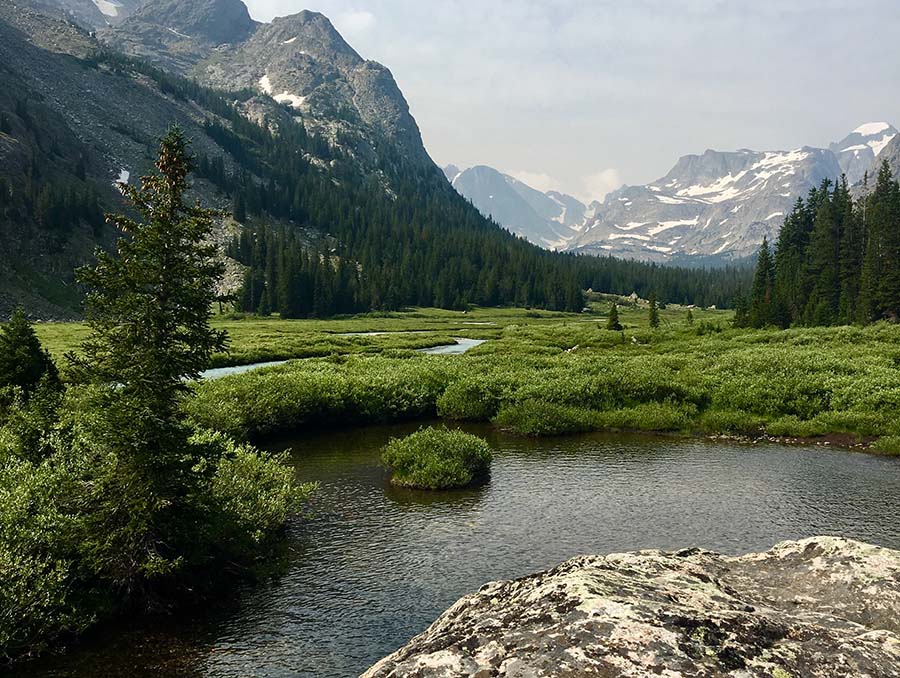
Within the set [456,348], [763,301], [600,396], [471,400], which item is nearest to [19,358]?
[471,400]

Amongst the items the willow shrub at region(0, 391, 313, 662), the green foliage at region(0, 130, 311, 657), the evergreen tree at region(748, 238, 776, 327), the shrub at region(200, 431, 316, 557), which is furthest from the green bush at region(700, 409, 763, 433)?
the evergreen tree at region(748, 238, 776, 327)

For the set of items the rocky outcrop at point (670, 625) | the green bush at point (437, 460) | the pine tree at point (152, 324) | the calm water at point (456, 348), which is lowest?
the green bush at point (437, 460)

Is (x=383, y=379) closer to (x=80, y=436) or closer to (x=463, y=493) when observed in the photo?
(x=463, y=493)

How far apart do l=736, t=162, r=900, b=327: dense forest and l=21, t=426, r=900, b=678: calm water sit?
261ft

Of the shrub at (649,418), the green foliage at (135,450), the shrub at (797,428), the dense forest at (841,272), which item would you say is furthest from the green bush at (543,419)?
the dense forest at (841,272)

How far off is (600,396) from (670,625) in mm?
40846

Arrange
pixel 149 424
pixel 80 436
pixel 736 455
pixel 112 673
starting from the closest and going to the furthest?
1. pixel 112 673
2. pixel 149 424
3. pixel 80 436
4. pixel 736 455

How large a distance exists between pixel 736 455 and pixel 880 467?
7.16 m

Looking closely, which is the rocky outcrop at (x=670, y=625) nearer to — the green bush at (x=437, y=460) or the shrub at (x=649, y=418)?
the green bush at (x=437, y=460)

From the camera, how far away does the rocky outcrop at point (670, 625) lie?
6.18 metres

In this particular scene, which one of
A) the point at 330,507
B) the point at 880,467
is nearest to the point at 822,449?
the point at 880,467

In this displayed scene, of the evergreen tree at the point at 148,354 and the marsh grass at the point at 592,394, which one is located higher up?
the evergreen tree at the point at 148,354

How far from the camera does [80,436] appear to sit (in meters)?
20.3

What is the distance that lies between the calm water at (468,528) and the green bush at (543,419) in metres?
1.77
